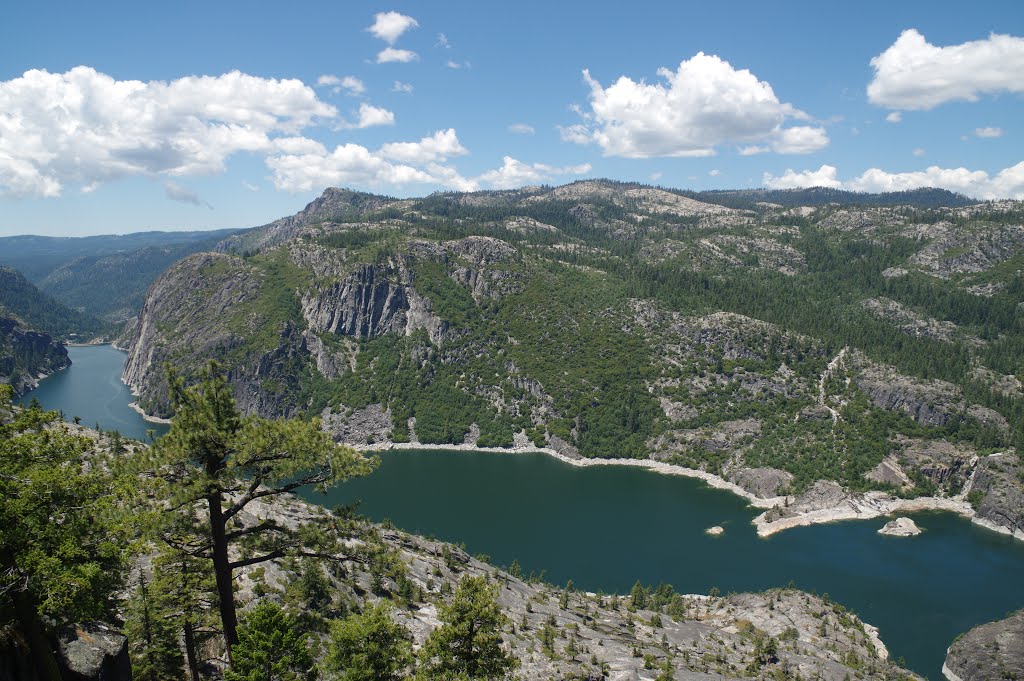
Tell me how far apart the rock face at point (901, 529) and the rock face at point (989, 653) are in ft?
109

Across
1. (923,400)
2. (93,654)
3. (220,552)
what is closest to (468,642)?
(220,552)

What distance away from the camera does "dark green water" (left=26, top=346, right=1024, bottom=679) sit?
87500 mm

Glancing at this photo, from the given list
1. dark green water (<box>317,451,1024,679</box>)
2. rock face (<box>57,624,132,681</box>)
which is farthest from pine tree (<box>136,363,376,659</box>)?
dark green water (<box>317,451,1024,679</box>)

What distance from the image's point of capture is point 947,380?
486 feet

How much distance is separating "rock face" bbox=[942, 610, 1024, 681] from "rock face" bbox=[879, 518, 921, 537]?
33.3 meters

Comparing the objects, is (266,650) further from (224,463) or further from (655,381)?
(655,381)

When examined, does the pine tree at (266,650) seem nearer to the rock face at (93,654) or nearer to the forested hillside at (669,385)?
the rock face at (93,654)

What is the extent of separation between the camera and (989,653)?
225 ft

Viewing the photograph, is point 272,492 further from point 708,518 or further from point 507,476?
point 507,476

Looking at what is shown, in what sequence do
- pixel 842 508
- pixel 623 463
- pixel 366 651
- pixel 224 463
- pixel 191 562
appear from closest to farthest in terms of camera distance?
1. pixel 224 463
2. pixel 191 562
3. pixel 366 651
4. pixel 842 508
5. pixel 623 463

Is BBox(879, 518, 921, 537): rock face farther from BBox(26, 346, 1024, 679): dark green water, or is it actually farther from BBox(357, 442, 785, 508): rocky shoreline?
BBox(357, 442, 785, 508): rocky shoreline

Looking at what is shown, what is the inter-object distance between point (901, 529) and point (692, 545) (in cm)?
3861

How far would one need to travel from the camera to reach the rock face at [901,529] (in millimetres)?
108125

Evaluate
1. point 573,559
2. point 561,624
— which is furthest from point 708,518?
point 561,624
